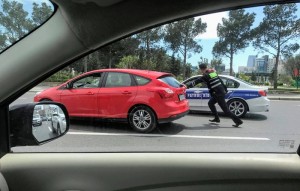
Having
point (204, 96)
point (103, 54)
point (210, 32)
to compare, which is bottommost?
point (204, 96)

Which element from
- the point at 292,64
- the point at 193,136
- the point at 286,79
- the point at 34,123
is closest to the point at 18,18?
the point at 34,123

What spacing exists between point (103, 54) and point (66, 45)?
1.16 feet

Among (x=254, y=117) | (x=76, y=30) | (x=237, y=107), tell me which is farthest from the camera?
(x=237, y=107)

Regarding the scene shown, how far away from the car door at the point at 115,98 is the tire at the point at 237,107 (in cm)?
156

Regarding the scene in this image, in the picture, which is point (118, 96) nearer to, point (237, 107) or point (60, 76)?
point (60, 76)

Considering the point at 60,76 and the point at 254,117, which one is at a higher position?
the point at 60,76

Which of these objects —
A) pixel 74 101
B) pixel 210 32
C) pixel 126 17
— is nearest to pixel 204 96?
pixel 74 101

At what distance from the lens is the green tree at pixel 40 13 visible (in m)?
1.49

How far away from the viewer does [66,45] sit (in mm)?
1421

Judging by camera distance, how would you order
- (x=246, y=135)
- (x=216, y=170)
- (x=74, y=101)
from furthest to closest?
(x=246, y=135) < (x=74, y=101) < (x=216, y=170)

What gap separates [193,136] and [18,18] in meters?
2.29

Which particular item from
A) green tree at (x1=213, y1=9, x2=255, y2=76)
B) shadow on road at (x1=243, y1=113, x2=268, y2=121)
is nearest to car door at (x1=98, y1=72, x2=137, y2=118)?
green tree at (x1=213, y1=9, x2=255, y2=76)

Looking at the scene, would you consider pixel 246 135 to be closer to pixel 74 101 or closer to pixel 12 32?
pixel 74 101

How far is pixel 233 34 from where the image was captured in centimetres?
201
